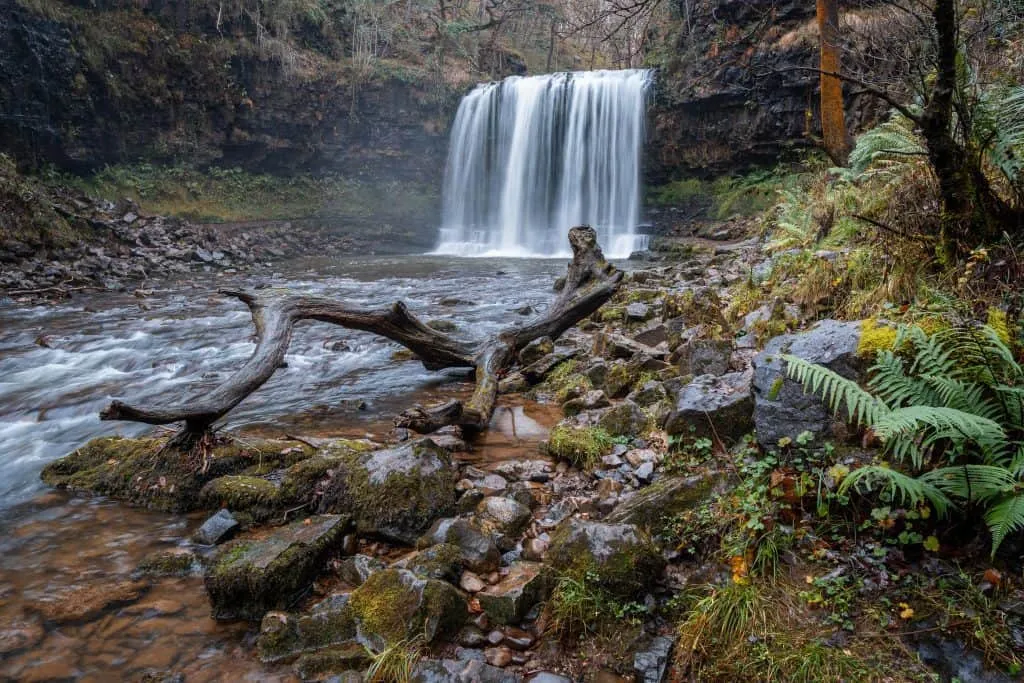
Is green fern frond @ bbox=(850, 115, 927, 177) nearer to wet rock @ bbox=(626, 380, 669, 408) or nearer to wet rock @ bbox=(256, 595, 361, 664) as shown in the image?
wet rock @ bbox=(626, 380, 669, 408)

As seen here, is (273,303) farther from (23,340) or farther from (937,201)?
(23,340)

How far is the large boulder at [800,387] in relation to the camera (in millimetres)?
2576

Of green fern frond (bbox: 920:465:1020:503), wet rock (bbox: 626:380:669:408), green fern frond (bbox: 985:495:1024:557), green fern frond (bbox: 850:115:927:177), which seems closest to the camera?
green fern frond (bbox: 985:495:1024:557)

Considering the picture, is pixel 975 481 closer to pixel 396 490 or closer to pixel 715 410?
pixel 715 410

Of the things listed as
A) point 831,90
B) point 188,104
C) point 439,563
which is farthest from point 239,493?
point 188,104

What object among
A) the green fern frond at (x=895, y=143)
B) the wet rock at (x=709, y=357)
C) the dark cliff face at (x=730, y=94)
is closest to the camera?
the green fern frond at (x=895, y=143)

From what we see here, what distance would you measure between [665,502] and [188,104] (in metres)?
24.7

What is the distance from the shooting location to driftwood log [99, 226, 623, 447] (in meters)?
3.96

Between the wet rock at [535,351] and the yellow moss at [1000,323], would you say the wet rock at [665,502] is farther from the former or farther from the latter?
the wet rock at [535,351]

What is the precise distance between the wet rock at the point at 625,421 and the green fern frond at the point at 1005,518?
6.92 ft

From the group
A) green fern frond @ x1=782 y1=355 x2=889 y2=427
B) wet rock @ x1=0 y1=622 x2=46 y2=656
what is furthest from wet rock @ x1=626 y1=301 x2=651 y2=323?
wet rock @ x1=0 y1=622 x2=46 y2=656

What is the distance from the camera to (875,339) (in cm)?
262

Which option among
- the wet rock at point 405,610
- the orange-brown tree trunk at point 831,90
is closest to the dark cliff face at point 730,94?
the orange-brown tree trunk at point 831,90

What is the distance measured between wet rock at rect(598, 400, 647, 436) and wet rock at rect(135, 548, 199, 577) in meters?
2.57
